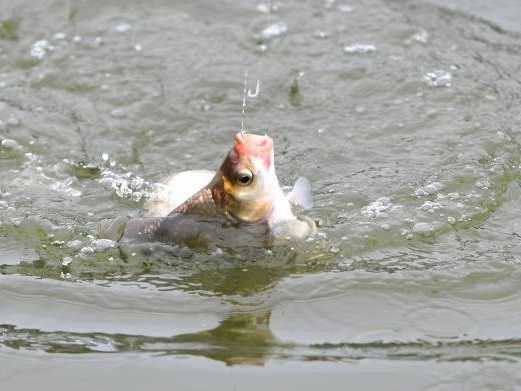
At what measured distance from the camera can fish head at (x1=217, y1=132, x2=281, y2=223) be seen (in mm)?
4043

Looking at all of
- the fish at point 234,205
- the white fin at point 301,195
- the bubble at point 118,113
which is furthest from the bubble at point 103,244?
the bubble at point 118,113

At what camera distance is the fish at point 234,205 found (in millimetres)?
4070

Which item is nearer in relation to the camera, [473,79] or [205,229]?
[205,229]

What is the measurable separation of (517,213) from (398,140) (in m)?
1.09

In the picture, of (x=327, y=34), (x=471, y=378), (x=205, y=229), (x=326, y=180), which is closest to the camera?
(x=471, y=378)

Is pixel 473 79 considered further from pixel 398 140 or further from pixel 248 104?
pixel 248 104

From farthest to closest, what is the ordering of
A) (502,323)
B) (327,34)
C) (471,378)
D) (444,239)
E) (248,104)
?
(327,34), (248,104), (444,239), (502,323), (471,378)

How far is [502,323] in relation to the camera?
404cm

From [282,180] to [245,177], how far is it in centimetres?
146

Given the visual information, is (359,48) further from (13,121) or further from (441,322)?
(441,322)

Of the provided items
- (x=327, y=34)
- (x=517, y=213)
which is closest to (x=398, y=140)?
(x=517, y=213)

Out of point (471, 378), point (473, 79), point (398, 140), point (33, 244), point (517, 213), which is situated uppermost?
point (473, 79)

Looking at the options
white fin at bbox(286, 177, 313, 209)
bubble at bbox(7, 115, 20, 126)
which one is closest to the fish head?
white fin at bbox(286, 177, 313, 209)

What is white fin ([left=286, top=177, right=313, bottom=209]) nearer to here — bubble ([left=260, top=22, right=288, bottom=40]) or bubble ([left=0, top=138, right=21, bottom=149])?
bubble ([left=0, top=138, right=21, bottom=149])
